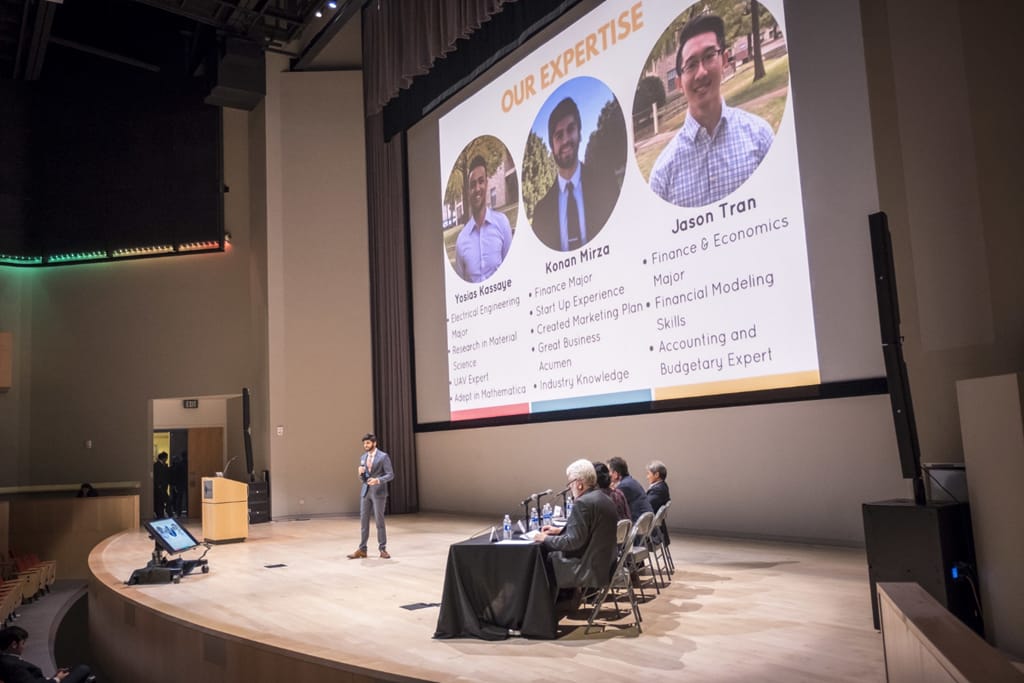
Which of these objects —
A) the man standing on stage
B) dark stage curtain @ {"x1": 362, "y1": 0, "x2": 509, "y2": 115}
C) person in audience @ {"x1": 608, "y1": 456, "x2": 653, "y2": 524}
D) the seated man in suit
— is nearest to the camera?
the seated man in suit

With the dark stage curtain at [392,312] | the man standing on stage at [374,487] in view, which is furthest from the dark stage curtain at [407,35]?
the man standing on stage at [374,487]

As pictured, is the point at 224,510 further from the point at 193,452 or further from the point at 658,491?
the point at 193,452

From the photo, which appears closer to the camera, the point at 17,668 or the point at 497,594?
the point at 17,668

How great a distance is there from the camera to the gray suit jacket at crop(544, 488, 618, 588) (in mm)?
4438

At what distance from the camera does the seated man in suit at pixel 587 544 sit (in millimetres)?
4438

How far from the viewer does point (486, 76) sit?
10414mm

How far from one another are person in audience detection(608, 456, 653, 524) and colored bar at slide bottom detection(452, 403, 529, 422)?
11.5 feet

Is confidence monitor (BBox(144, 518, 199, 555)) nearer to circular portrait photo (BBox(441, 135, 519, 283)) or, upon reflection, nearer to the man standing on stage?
the man standing on stage

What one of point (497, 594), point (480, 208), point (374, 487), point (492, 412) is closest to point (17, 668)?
point (497, 594)

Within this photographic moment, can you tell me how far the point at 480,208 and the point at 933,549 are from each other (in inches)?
293

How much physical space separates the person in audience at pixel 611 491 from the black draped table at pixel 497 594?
88cm

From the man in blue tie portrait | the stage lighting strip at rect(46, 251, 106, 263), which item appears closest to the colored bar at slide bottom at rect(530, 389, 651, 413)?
the man in blue tie portrait

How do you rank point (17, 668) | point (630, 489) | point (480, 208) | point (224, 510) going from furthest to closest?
point (480, 208), point (224, 510), point (630, 489), point (17, 668)

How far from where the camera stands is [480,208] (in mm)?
10344
